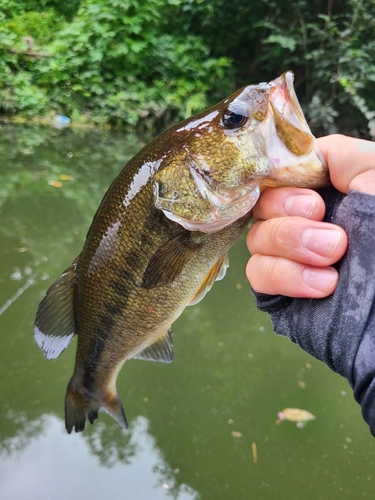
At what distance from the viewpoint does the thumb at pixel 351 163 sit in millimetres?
871

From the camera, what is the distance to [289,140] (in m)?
0.84

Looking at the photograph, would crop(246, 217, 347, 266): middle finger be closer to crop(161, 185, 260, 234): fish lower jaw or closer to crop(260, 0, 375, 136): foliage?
crop(161, 185, 260, 234): fish lower jaw

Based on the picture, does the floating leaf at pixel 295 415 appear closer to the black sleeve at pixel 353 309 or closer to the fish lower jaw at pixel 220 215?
the black sleeve at pixel 353 309

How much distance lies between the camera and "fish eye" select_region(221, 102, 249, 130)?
911 mm

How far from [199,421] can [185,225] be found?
51.0 inches

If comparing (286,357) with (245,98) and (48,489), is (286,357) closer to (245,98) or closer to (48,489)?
(48,489)

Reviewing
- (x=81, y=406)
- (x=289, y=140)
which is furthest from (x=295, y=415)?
(x=289, y=140)

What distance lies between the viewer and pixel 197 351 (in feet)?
7.55

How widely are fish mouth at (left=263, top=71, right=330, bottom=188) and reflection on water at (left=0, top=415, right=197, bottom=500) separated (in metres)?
1.43

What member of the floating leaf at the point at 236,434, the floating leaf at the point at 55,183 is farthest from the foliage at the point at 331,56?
the floating leaf at the point at 236,434

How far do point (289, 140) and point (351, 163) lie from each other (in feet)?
0.53

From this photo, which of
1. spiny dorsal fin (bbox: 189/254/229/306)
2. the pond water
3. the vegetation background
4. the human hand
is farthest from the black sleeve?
the vegetation background

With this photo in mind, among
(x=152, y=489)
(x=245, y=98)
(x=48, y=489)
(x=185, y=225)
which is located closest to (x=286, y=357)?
(x=152, y=489)

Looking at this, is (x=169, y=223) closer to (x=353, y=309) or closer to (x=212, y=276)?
(x=212, y=276)
